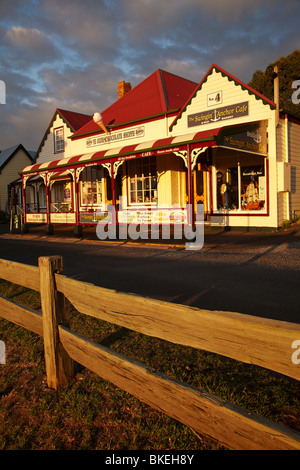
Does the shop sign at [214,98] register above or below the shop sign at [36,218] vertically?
above

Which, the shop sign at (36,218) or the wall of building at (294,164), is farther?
the shop sign at (36,218)

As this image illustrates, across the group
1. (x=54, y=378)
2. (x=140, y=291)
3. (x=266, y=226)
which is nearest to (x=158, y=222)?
(x=266, y=226)

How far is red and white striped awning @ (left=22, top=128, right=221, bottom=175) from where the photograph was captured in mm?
11578

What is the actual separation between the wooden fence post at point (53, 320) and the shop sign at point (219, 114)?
43.4 ft

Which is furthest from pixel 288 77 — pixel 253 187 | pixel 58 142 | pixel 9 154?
pixel 9 154

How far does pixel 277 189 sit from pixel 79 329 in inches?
458

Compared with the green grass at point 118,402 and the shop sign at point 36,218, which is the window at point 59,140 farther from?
the green grass at point 118,402

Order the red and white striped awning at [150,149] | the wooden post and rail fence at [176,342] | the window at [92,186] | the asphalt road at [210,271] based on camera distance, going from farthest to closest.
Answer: the window at [92,186], the red and white striped awning at [150,149], the asphalt road at [210,271], the wooden post and rail fence at [176,342]

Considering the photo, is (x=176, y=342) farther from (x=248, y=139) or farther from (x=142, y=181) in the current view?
(x=142, y=181)

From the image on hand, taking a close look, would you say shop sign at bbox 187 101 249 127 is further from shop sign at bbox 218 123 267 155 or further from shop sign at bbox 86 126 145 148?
shop sign at bbox 86 126 145 148

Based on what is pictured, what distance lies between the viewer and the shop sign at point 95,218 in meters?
14.9

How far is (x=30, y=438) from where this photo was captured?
2.56 meters

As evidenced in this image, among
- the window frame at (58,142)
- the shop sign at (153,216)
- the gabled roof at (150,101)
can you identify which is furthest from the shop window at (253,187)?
the window frame at (58,142)

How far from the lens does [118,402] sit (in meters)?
2.91
